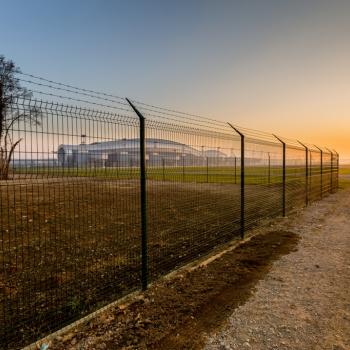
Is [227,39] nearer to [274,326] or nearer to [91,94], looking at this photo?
[91,94]

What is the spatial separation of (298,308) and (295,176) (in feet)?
31.0

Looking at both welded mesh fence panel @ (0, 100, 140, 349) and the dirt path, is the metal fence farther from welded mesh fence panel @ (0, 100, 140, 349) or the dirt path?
the dirt path

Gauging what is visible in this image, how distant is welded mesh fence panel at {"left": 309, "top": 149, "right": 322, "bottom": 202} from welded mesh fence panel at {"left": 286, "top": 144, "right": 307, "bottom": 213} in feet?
2.94

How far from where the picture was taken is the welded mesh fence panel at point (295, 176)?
11311 mm

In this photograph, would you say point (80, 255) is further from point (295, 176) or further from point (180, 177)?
point (295, 176)

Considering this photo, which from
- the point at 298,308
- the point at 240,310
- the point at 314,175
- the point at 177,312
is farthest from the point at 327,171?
the point at 177,312

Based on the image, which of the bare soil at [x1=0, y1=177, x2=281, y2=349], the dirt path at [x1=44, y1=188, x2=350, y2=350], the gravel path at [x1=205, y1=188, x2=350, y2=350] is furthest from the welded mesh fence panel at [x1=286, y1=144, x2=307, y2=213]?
the dirt path at [x1=44, y1=188, x2=350, y2=350]

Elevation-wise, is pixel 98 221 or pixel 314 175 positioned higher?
pixel 314 175

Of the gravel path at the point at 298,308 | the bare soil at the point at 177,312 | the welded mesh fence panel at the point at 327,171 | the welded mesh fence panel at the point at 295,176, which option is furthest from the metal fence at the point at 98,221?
the welded mesh fence panel at the point at 327,171

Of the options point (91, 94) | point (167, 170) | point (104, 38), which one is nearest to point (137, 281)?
point (167, 170)

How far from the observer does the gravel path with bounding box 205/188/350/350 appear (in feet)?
9.80

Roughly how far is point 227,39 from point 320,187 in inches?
387

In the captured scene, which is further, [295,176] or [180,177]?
[295,176]

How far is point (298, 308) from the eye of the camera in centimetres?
371
